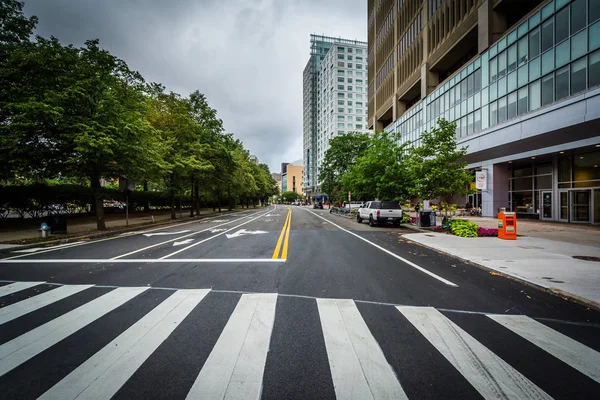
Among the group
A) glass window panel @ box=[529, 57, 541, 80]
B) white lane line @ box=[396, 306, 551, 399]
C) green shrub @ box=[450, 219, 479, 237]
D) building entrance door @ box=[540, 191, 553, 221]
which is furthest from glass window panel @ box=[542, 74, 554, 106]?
white lane line @ box=[396, 306, 551, 399]

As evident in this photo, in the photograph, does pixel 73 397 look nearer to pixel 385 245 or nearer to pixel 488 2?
pixel 385 245

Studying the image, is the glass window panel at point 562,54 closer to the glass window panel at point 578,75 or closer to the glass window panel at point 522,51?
the glass window panel at point 578,75

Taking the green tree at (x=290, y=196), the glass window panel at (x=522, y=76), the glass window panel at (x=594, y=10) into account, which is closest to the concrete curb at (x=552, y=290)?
the glass window panel at (x=594, y=10)

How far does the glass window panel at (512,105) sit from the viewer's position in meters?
20.7

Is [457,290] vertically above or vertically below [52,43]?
below

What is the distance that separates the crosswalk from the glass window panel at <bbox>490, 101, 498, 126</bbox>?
25.0 m

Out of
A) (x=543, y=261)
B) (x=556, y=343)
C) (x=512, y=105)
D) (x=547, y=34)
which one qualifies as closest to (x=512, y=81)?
(x=512, y=105)

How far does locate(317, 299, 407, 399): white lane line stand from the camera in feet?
7.56

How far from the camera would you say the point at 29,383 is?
7.90 feet

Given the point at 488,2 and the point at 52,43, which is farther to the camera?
the point at 488,2

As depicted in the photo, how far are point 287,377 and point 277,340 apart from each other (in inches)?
27.7

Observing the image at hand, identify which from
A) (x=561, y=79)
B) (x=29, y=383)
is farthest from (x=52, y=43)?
(x=561, y=79)

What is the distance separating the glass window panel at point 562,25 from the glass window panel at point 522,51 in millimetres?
2253

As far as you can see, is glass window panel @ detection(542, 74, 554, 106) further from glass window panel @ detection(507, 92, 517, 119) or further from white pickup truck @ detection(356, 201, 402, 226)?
white pickup truck @ detection(356, 201, 402, 226)
